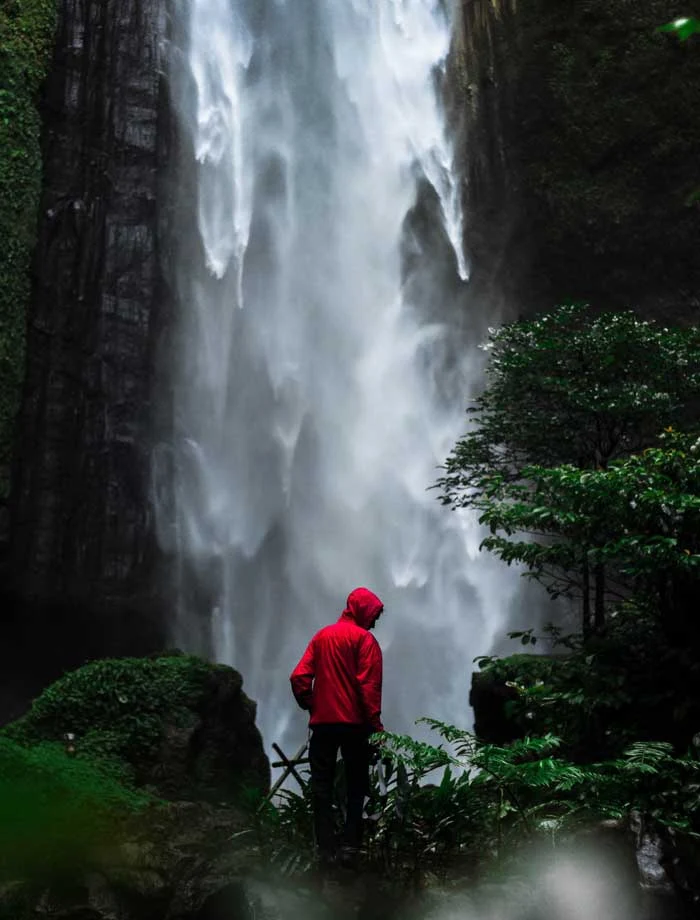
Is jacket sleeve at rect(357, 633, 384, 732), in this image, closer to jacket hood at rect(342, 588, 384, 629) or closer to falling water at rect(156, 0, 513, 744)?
jacket hood at rect(342, 588, 384, 629)

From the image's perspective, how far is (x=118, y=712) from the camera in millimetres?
8773

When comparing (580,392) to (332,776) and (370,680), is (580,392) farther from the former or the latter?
(332,776)

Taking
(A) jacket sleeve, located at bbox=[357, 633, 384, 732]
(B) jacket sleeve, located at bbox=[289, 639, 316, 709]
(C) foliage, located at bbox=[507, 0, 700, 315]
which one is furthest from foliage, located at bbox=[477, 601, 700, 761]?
(C) foliage, located at bbox=[507, 0, 700, 315]

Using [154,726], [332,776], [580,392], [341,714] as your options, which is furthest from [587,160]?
[332,776]

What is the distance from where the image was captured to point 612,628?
25.0 ft

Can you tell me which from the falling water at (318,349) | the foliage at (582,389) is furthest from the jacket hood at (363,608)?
the falling water at (318,349)

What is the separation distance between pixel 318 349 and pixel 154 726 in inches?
401

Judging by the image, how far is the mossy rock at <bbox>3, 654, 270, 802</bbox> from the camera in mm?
8523

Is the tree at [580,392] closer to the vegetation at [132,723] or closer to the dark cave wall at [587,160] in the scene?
the vegetation at [132,723]

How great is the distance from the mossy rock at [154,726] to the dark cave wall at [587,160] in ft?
37.9

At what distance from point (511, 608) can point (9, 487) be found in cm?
904

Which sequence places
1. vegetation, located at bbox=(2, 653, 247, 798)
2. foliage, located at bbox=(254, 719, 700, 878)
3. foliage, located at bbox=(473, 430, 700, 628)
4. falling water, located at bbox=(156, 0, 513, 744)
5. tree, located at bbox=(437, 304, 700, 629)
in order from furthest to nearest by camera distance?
1. falling water, located at bbox=(156, 0, 513, 744)
2. tree, located at bbox=(437, 304, 700, 629)
3. vegetation, located at bbox=(2, 653, 247, 798)
4. foliage, located at bbox=(473, 430, 700, 628)
5. foliage, located at bbox=(254, 719, 700, 878)

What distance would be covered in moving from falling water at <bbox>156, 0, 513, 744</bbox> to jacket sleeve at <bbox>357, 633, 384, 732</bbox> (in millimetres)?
9843

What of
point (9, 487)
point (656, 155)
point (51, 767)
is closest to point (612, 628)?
point (51, 767)
